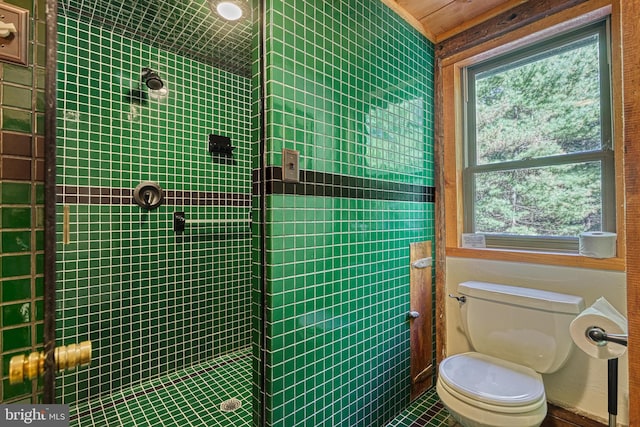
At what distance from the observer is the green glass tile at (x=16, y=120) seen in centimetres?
55

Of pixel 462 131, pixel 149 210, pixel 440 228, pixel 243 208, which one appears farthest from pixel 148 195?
pixel 462 131

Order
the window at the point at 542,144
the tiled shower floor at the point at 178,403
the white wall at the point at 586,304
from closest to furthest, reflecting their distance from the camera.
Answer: the white wall at the point at 586,304, the window at the point at 542,144, the tiled shower floor at the point at 178,403

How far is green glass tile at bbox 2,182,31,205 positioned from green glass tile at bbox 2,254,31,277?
109 millimetres

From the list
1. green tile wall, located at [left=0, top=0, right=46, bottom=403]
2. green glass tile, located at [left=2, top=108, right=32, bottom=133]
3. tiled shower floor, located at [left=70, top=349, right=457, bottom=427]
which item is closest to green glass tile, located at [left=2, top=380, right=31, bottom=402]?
green tile wall, located at [left=0, top=0, right=46, bottom=403]

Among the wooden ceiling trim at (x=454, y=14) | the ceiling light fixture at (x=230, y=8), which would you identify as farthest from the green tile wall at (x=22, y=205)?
the wooden ceiling trim at (x=454, y=14)

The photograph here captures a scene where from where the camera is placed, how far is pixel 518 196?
1.73 metres

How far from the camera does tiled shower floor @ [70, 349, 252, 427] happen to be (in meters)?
1.58

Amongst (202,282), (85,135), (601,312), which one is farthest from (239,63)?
(601,312)

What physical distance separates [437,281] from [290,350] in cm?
123

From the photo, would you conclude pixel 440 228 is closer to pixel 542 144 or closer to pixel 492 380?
pixel 542 144

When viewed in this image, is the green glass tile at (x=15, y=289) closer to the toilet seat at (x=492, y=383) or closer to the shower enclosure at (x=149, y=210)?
the shower enclosure at (x=149, y=210)

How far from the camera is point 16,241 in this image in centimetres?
57

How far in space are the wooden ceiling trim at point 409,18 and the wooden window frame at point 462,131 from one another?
203 millimetres

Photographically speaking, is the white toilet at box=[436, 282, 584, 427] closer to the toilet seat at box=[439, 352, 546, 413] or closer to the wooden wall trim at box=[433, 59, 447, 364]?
the toilet seat at box=[439, 352, 546, 413]
